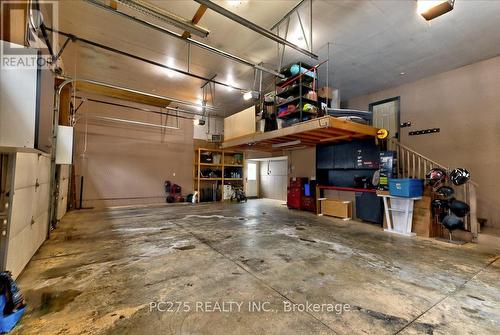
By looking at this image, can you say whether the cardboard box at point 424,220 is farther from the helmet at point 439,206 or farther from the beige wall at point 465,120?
the beige wall at point 465,120

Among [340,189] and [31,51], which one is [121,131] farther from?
[340,189]

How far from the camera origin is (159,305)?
6.38ft

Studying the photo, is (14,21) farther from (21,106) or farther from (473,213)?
(473,213)

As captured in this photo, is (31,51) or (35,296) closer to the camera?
(35,296)

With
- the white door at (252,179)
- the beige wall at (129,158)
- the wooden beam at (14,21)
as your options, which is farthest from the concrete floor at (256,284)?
the white door at (252,179)

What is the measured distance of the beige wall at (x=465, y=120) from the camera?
4.76 meters

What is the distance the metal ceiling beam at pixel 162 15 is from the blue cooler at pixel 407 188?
467cm

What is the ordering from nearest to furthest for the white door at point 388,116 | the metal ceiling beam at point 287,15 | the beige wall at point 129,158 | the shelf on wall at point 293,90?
1. the metal ceiling beam at point 287,15
2. the shelf on wall at point 293,90
3. the white door at point 388,116
4. the beige wall at point 129,158

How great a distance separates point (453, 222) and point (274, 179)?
7.41 metres

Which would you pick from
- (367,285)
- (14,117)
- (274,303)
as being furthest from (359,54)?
(14,117)

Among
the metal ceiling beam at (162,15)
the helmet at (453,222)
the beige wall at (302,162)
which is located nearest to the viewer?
the metal ceiling beam at (162,15)

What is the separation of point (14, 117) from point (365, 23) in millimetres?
5531

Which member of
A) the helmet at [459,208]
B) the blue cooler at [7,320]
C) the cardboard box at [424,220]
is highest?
the helmet at [459,208]

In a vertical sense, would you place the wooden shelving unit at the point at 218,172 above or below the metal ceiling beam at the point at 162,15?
below
